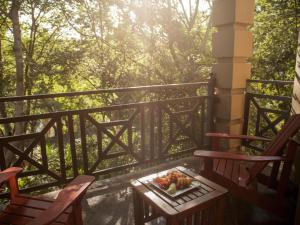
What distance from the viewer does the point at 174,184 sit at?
189 centimetres

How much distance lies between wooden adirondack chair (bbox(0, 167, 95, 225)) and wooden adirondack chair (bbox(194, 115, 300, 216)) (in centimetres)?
112

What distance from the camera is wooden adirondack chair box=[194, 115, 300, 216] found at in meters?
2.14

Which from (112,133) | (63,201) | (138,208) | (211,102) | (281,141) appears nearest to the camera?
(63,201)

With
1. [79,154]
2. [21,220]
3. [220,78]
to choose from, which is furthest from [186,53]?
[21,220]

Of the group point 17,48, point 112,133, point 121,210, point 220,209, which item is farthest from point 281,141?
point 17,48

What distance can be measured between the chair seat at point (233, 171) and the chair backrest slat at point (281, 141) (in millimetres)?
104

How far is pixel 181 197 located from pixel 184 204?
0.29 ft

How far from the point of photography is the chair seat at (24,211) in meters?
1.66

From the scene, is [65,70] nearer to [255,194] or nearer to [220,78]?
[220,78]

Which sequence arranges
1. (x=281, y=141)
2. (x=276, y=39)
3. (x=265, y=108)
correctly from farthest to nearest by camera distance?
(x=276, y=39) → (x=265, y=108) → (x=281, y=141)

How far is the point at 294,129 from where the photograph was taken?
2283mm

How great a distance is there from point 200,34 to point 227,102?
4700mm

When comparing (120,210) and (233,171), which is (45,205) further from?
(233,171)

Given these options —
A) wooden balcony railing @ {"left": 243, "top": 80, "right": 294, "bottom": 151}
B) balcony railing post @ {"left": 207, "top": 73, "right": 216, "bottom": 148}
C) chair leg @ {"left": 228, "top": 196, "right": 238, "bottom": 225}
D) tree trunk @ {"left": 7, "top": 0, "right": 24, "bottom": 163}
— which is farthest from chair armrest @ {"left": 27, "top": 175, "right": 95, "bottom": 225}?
tree trunk @ {"left": 7, "top": 0, "right": 24, "bottom": 163}
